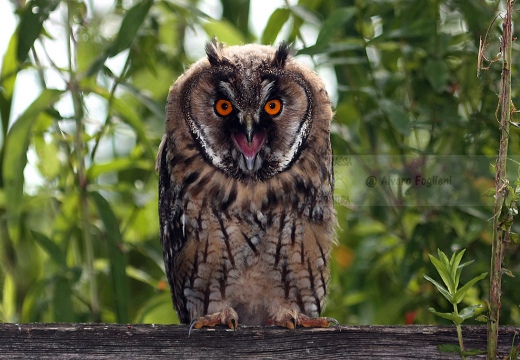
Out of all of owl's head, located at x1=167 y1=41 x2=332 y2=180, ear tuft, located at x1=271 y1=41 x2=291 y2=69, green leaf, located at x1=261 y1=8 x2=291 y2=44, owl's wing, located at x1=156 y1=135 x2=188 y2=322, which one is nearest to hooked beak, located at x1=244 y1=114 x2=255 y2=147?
owl's head, located at x1=167 y1=41 x2=332 y2=180

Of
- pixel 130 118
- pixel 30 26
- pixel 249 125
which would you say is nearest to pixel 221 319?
pixel 249 125

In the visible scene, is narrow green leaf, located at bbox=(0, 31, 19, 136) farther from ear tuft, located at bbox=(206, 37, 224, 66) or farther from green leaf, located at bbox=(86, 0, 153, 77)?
ear tuft, located at bbox=(206, 37, 224, 66)

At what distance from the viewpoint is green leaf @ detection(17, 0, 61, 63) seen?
83.6 inches

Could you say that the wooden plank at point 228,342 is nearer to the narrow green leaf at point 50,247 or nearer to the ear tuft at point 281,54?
the narrow green leaf at point 50,247

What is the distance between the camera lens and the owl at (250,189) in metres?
2.20

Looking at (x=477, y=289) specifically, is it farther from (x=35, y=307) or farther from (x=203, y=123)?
(x=35, y=307)

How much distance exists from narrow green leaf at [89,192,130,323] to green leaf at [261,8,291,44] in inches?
29.3

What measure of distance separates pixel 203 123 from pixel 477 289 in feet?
3.34

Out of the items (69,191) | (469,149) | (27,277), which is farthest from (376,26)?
(27,277)

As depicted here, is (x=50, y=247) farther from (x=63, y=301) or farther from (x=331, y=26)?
(x=331, y=26)

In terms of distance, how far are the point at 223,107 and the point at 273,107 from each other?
0.14 meters

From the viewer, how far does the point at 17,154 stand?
228 cm

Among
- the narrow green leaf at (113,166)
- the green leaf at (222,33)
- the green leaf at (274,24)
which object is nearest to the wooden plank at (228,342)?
the narrow green leaf at (113,166)

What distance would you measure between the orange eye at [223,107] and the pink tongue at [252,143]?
64 mm
